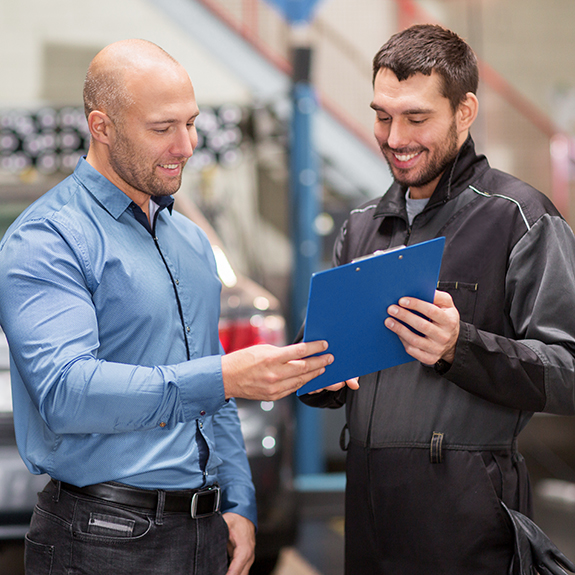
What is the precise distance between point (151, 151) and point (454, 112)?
0.67 metres

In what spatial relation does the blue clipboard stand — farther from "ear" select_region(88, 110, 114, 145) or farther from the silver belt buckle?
"ear" select_region(88, 110, 114, 145)

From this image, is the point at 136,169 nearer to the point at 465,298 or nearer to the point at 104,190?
the point at 104,190

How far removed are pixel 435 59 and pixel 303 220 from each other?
2.87 m

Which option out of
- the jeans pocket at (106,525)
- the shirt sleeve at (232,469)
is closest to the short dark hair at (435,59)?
the shirt sleeve at (232,469)

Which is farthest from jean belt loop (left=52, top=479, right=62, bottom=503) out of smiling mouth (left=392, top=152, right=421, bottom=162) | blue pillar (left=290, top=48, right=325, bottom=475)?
blue pillar (left=290, top=48, right=325, bottom=475)

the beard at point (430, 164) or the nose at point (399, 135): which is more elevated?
the nose at point (399, 135)

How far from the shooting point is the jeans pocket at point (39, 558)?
1386mm

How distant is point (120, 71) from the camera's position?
4.74ft

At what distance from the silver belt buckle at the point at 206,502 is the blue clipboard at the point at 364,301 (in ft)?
1.02

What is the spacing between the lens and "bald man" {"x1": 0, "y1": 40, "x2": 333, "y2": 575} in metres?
1.28

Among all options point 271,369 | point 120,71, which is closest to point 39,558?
point 271,369

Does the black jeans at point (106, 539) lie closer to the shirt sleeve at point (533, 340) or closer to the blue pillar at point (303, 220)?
the shirt sleeve at point (533, 340)

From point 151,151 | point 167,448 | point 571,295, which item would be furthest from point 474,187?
A: point 167,448

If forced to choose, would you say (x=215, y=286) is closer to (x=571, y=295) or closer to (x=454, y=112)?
(x=454, y=112)
